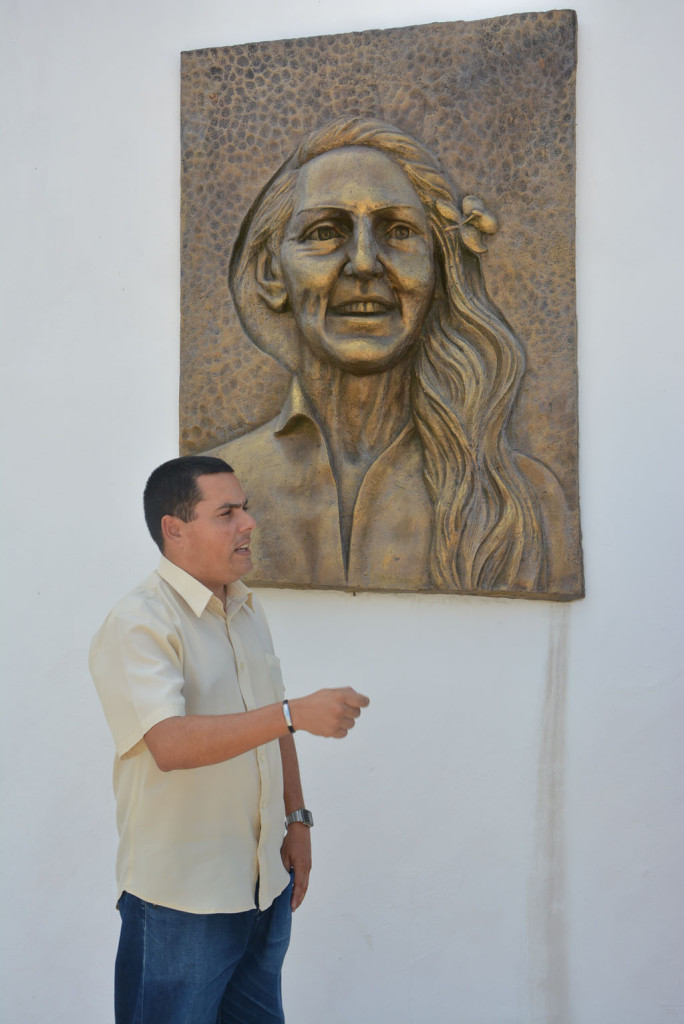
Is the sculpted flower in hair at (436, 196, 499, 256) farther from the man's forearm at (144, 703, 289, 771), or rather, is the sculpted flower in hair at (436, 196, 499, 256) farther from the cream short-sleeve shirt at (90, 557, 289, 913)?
the man's forearm at (144, 703, 289, 771)

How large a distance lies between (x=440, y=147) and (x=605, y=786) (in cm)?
155

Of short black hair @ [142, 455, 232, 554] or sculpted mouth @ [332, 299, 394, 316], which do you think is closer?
short black hair @ [142, 455, 232, 554]

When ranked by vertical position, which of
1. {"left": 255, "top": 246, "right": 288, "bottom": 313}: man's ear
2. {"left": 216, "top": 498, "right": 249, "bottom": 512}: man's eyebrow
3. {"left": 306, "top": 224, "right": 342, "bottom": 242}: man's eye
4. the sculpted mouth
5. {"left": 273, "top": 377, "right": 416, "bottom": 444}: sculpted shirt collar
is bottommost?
{"left": 216, "top": 498, "right": 249, "bottom": 512}: man's eyebrow

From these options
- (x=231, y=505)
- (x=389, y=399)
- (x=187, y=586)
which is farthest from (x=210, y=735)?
(x=389, y=399)

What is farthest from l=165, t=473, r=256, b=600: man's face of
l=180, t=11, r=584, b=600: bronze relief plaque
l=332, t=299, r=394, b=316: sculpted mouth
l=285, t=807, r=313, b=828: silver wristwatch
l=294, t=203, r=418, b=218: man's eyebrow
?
l=294, t=203, r=418, b=218: man's eyebrow

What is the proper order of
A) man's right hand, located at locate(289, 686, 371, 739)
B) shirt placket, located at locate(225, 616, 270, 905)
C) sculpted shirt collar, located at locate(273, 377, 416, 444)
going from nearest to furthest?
man's right hand, located at locate(289, 686, 371, 739) → shirt placket, located at locate(225, 616, 270, 905) → sculpted shirt collar, located at locate(273, 377, 416, 444)

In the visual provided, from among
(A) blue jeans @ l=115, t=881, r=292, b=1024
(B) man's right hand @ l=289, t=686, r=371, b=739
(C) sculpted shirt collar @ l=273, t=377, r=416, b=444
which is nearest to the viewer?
(B) man's right hand @ l=289, t=686, r=371, b=739

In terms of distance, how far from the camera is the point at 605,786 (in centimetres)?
237

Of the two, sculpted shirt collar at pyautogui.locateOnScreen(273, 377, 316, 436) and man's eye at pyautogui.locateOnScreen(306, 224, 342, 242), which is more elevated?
man's eye at pyautogui.locateOnScreen(306, 224, 342, 242)

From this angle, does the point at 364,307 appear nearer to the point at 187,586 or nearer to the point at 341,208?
the point at 341,208

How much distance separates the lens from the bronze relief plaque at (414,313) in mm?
2359

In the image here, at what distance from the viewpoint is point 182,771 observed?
5.44 feet

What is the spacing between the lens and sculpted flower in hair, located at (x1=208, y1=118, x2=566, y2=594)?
2.35 m

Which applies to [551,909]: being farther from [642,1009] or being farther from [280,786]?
[280,786]
